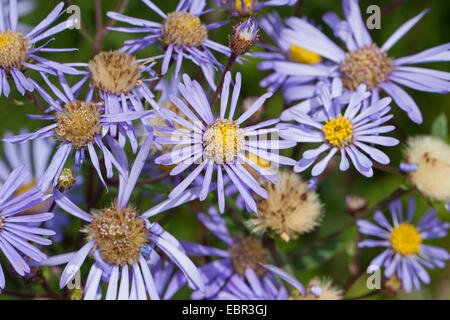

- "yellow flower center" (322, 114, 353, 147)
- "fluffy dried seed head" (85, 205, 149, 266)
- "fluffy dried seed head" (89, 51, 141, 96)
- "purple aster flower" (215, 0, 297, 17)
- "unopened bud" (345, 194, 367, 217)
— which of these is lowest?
"fluffy dried seed head" (85, 205, 149, 266)

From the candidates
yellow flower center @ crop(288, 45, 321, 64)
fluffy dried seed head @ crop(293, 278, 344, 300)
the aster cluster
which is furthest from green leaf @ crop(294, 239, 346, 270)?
yellow flower center @ crop(288, 45, 321, 64)

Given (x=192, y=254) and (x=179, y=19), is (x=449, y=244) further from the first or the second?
(x=179, y=19)

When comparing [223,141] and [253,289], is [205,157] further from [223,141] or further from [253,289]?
[253,289]

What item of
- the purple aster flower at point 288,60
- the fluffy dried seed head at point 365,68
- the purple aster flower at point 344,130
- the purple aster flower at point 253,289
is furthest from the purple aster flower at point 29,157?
the fluffy dried seed head at point 365,68

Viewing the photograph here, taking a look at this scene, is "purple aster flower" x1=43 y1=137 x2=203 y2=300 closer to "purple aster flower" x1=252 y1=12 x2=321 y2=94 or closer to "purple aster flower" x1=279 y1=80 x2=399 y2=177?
"purple aster flower" x1=279 y1=80 x2=399 y2=177

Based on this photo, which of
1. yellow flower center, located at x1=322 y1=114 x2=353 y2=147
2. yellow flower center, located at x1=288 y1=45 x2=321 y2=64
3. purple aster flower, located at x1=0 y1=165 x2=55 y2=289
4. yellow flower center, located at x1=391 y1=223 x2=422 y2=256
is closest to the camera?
purple aster flower, located at x1=0 y1=165 x2=55 y2=289

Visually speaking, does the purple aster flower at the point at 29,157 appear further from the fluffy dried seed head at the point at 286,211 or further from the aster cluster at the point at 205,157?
the fluffy dried seed head at the point at 286,211
